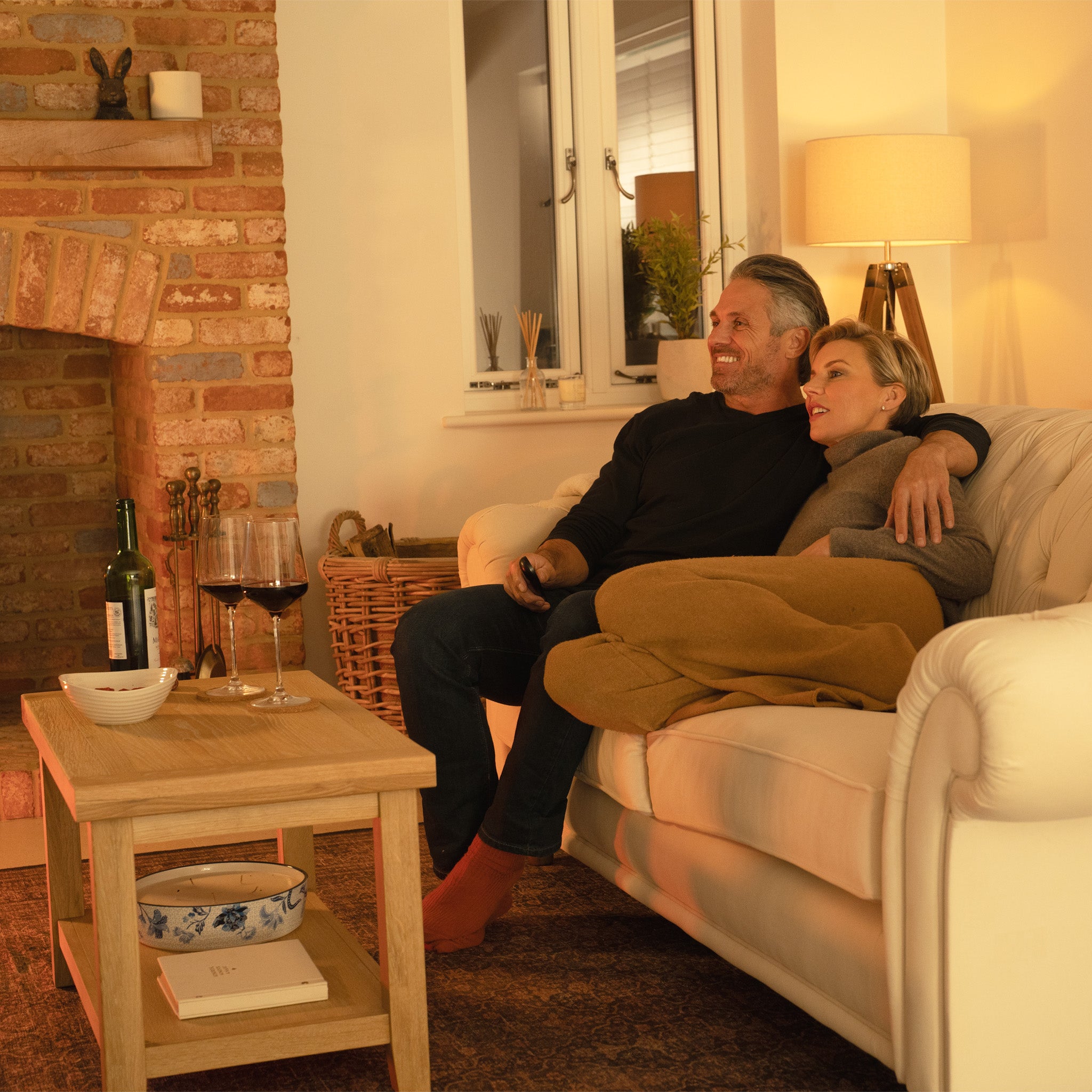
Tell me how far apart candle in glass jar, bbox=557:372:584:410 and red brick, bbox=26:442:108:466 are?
4.18ft

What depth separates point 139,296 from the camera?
10.3ft

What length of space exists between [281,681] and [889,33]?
9.45 ft

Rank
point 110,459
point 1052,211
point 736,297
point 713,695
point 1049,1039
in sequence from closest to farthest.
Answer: point 1049,1039
point 713,695
point 736,297
point 1052,211
point 110,459

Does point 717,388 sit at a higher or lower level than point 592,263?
lower

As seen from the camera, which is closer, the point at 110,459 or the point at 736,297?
the point at 736,297

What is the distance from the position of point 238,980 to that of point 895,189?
104 inches

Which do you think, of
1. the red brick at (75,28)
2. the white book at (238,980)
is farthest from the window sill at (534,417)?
the white book at (238,980)

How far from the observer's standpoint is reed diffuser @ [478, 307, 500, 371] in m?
3.86

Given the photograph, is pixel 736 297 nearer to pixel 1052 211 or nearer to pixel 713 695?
pixel 713 695

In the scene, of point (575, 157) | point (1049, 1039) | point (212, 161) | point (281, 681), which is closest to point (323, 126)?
point (212, 161)

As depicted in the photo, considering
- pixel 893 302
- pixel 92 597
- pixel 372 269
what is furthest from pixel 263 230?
pixel 893 302

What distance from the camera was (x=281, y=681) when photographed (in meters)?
1.89

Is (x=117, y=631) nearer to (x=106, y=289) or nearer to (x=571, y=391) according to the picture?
(x=106, y=289)

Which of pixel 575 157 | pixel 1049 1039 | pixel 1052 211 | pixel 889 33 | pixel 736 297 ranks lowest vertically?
pixel 1049 1039
